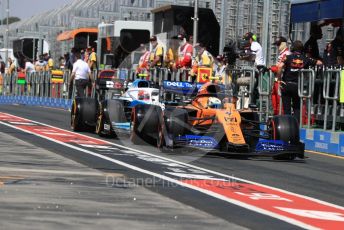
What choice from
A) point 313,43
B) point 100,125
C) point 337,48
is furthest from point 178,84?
point 313,43

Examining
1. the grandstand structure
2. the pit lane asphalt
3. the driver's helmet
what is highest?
the grandstand structure

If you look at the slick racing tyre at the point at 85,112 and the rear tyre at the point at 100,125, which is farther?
the slick racing tyre at the point at 85,112

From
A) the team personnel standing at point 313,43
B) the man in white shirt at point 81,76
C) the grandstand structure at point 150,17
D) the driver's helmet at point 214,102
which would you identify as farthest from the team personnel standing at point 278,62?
the man in white shirt at point 81,76

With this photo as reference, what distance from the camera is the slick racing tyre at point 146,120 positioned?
15.1 metres

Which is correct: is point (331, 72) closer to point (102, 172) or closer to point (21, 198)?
point (102, 172)

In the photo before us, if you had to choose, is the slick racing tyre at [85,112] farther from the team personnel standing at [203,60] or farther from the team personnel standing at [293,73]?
the team personnel standing at [203,60]

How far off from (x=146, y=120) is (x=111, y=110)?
1.94 m

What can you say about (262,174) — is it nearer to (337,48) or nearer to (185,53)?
(337,48)

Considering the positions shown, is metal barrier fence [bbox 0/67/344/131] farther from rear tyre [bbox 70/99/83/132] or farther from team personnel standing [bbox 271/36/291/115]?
rear tyre [bbox 70/99/83/132]

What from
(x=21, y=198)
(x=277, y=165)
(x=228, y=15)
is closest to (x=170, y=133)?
(x=277, y=165)

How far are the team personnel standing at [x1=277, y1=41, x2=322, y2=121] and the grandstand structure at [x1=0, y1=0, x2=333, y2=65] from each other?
1.97 meters

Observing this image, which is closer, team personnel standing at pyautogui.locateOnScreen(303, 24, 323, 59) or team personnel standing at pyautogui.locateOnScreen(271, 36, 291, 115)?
team personnel standing at pyautogui.locateOnScreen(271, 36, 291, 115)

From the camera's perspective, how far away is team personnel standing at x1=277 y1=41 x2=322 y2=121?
17.9m

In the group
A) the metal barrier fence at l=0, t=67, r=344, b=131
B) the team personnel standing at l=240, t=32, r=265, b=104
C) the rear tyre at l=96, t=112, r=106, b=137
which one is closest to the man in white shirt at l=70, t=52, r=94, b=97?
the metal barrier fence at l=0, t=67, r=344, b=131
